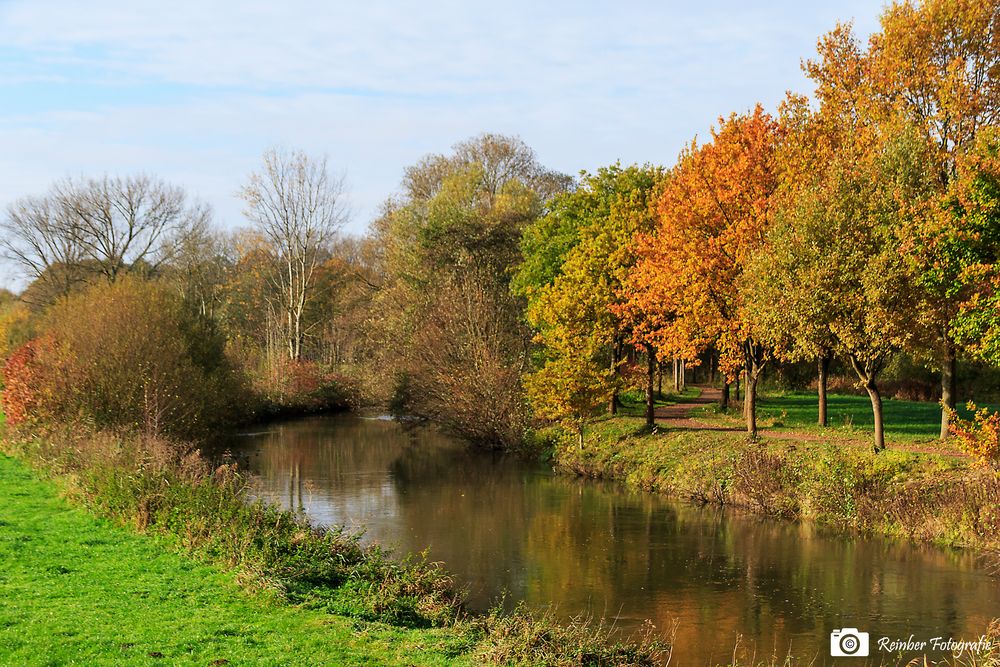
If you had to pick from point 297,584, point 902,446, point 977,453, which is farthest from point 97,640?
point 902,446

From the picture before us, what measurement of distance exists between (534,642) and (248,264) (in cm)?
6633

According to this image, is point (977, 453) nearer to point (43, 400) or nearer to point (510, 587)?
point (510, 587)

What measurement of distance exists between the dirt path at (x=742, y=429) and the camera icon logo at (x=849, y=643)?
10671mm

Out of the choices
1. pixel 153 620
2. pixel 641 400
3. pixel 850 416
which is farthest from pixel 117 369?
pixel 850 416

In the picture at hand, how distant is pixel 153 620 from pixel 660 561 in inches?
484

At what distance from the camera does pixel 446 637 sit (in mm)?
11906

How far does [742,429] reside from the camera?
31391mm

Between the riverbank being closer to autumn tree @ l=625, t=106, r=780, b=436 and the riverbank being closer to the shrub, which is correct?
autumn tree @ l=625, t=106, r=780, b=436

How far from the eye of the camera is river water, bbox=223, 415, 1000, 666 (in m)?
15.2

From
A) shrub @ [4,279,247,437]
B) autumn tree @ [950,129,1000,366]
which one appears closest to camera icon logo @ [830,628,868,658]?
autumn tree @ [950,129,1000,366]

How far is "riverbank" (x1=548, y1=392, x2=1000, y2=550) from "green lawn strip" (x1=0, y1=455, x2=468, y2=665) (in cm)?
1443

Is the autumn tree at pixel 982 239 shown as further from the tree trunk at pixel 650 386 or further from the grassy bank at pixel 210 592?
the tree trunk at pixel 650 386

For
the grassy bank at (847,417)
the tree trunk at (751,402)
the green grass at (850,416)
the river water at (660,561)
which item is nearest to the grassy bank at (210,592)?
the river water at (660,561)

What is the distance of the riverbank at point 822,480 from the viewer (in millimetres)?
20234
